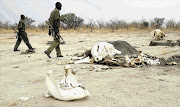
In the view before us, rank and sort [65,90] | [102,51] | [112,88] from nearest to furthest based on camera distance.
A: [65,90] → [112,88] → [102,51]

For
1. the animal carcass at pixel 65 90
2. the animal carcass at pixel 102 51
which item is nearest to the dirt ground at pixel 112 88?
the animal carcass at pixel 65 90

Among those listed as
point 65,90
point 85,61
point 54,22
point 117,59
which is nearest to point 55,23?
point 54,22

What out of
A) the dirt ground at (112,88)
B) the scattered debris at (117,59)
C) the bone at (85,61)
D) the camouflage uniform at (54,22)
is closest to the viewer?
the dirt ground at (112,88)

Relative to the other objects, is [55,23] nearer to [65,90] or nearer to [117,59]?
[117,59]

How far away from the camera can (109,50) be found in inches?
237

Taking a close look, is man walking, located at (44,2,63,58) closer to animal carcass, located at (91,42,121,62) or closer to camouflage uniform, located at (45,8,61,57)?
camouflage uniform, located at (45,8,61,57)

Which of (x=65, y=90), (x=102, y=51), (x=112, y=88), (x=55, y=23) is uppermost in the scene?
(x=55, y=23)

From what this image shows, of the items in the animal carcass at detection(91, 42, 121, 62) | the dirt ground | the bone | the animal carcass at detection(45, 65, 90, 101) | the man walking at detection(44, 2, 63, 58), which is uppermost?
the man walking at detection(44, 2, 63, 58)

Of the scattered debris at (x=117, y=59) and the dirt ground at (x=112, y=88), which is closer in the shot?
the dirt ground at (x=112, y=88)

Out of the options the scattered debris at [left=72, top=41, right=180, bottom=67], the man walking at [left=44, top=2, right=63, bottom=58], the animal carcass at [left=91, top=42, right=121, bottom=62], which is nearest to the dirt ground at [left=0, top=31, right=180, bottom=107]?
the scattered debris at [left=72, top=41, right=180, bottom=67]

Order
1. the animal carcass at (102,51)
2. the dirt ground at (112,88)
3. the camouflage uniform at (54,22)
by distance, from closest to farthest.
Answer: the dirt ground at (112,88)
the animal carcass at (102,51)
the camouflage uniform at (54,22)

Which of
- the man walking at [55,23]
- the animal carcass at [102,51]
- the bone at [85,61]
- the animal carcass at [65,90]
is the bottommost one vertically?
the bone at [85,61]

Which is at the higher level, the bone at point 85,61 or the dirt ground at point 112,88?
the bone at point 85,61

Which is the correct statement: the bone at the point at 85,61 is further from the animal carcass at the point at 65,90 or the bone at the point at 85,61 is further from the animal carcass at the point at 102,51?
the animal carcass at the point at 65,90
